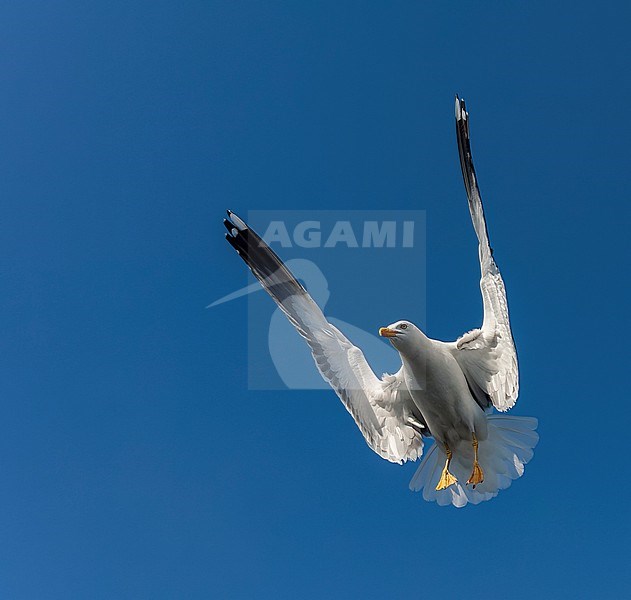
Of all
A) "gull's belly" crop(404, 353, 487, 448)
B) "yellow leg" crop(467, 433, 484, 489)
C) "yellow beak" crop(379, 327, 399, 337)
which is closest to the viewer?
"yellow beak" crop(379, 327, 399, 337)

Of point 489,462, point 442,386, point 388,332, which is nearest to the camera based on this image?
point 388,332

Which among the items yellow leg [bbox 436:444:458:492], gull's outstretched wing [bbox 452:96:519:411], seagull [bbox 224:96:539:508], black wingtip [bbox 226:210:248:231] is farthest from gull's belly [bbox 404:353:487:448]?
black wingtip [bbox 226:210:248:231]

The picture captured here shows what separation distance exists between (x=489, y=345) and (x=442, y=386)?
50 centimetres

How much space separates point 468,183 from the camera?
637cm

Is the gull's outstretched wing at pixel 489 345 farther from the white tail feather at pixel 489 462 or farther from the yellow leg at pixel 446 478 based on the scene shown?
the yellow leg at pixel 446 478

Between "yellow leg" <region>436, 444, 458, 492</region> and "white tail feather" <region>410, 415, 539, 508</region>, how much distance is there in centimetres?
6

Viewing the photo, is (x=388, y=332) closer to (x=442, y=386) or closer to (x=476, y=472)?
(x=442, y=386)

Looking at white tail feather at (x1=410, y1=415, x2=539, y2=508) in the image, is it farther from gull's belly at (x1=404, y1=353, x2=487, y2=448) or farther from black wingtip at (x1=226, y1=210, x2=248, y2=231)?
black wingtip at (x1=226, y1=210, x2=248, y2=231)

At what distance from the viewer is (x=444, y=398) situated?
232 inches

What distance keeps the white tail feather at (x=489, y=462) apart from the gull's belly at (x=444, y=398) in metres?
0.16

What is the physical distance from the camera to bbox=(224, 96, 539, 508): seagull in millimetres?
5875

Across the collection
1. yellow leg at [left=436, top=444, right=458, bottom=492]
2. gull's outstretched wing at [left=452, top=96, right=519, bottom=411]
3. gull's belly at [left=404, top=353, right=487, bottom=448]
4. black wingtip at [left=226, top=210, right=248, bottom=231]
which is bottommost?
yellow leg at [left=436, top=444, right=458, bottom=492]

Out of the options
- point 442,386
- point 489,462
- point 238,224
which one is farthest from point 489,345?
point 238,224

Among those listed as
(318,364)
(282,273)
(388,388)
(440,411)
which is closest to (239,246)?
(282,273)
